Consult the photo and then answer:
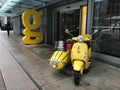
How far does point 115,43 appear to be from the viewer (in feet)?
12.1

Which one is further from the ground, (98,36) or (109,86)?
(98,36)

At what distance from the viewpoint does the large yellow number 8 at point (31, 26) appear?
261 inches

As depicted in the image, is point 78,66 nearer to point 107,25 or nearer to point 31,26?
point 107,25

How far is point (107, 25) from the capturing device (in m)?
3.87

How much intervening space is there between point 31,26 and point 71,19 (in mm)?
2331

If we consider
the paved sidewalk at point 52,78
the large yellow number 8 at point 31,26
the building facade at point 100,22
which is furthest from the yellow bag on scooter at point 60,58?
the large yellow number 8 at point 31,26

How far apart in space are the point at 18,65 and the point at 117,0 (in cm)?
352

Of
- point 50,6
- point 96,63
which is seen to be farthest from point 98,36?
point 50,6

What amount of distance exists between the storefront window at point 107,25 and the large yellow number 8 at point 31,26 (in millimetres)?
3730

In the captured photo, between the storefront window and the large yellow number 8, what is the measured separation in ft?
12.2

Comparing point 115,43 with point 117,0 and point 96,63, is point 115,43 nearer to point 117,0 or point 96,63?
point 96,63

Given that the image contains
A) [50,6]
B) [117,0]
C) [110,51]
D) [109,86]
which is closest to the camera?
[109,86]

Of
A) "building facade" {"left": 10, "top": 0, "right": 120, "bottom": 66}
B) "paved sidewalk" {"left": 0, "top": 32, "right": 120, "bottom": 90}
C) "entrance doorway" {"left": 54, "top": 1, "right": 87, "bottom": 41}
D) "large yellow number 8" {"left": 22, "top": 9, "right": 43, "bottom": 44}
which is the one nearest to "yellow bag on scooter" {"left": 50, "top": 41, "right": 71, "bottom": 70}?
"paved sidewalk" {"left": 0, "top": 32, "right": 120, "bottom": 90}

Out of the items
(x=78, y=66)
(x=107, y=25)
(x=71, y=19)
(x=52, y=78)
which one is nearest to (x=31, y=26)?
(x=71, y=19)
